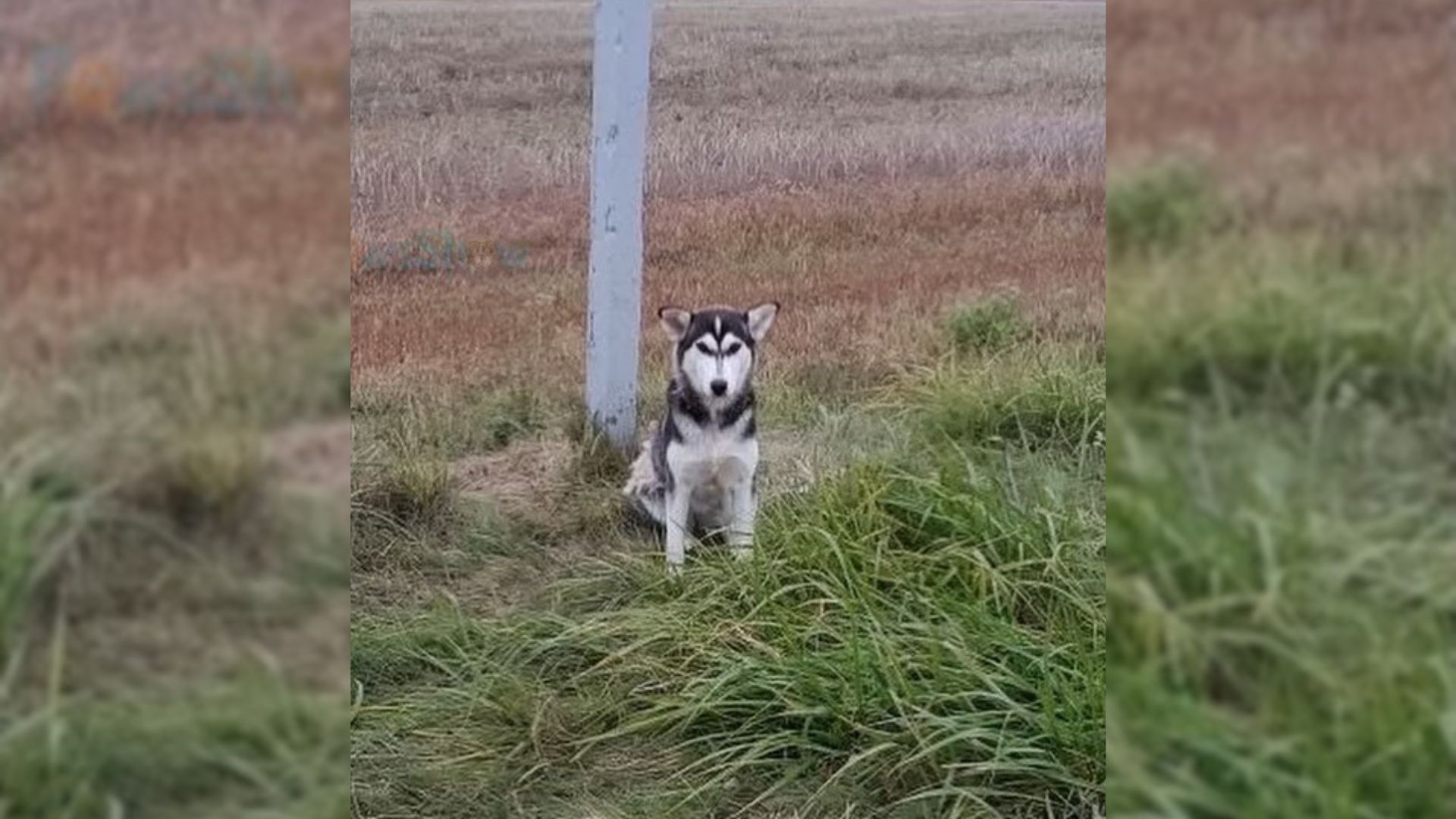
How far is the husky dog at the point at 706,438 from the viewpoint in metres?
2.83

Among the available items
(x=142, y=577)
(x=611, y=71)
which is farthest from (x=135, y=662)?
(x=611, y=71)

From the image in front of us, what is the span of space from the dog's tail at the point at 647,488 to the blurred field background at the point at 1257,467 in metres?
1.75

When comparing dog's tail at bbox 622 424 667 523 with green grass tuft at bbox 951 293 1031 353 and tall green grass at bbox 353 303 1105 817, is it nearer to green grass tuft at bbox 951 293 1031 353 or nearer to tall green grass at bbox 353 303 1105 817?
tall green grass at bbox 353 303 1105 817

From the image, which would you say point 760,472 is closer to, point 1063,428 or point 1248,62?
point 1063,428

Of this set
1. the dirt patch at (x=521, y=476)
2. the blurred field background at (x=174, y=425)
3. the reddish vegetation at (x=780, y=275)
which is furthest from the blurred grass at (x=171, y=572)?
A: the dirt patch at (x=521, y=476)

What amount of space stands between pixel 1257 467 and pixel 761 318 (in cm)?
179

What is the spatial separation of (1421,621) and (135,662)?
4.26 feet

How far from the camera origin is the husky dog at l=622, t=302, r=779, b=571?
9.29 ft

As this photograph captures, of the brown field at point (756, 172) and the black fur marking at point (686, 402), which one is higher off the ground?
the brown field at point (756, 172)

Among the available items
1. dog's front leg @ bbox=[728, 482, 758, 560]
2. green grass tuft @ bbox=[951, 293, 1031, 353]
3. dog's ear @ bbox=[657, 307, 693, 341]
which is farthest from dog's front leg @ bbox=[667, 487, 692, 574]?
green grass tuft @ bbox=[951, 293, 1031, 353]

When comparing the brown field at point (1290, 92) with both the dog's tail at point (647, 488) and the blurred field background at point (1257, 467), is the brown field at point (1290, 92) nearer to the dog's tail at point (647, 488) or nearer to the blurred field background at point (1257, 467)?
the blurred field background at point (1257, 467)

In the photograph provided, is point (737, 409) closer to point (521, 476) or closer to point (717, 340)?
point (717, 340)

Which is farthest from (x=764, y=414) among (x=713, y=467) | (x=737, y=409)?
(x=713, y=467)

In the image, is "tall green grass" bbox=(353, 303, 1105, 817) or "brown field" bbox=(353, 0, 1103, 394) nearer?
"tall green grass" bbox=(353, 303, 1105, 817)
